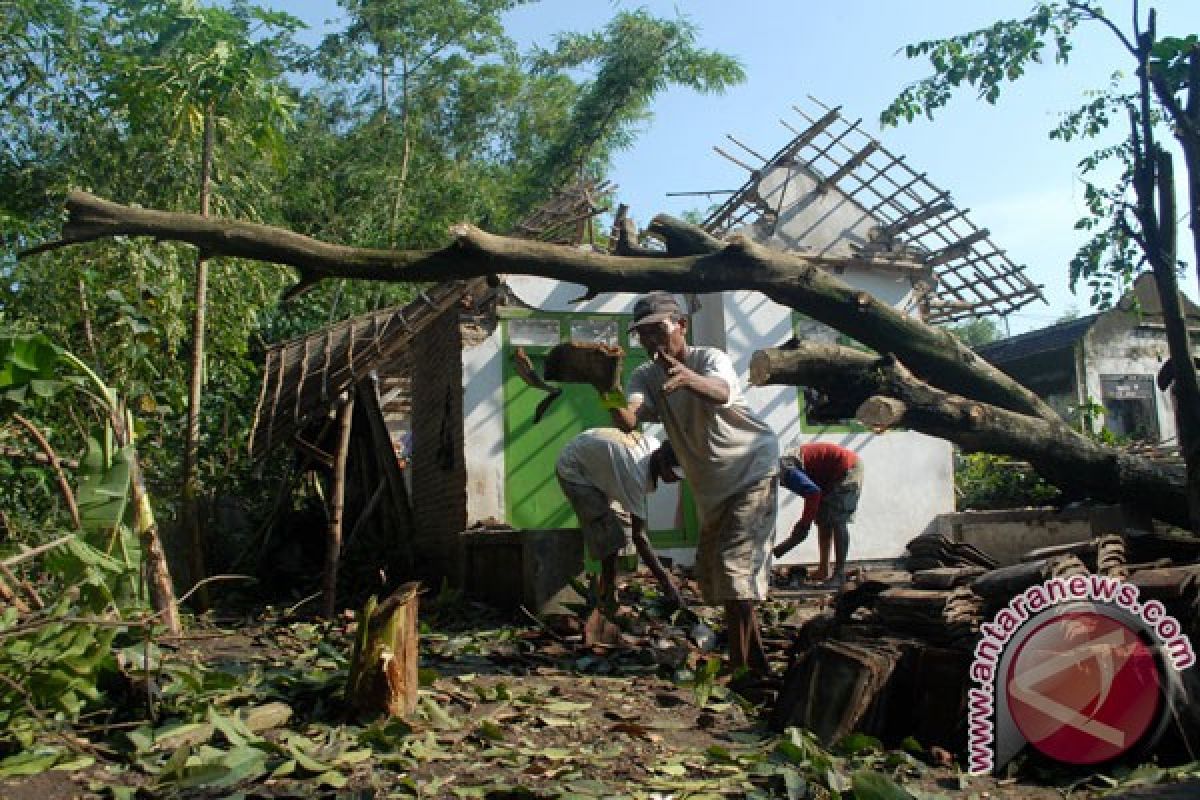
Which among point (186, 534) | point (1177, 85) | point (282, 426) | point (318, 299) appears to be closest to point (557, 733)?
point (186, 534)

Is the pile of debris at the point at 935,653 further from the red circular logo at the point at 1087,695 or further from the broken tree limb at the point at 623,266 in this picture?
the broken tree limb at the point at 623,266

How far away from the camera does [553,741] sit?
11.7ft

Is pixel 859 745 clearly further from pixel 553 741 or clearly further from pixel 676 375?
pixel 676 375

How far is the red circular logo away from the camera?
3.36 meters

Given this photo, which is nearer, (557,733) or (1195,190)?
(557,733)

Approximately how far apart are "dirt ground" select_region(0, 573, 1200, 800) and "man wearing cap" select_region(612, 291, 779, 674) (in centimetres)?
41

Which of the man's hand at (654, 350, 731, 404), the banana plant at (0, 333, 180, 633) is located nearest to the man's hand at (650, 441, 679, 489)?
the man's hand at (654, 350, 731, 404)

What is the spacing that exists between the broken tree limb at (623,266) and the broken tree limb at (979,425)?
0.28 metres

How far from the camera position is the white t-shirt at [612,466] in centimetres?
623

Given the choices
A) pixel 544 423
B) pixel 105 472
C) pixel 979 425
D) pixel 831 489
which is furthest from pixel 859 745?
pixel 544 423

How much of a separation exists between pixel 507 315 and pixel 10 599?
232 inches

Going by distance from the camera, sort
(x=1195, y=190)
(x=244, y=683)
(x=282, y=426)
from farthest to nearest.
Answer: (x=282, y=426) → (x=1195, y=190) → (x=244, y=683)

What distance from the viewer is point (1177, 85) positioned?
18.5 ft

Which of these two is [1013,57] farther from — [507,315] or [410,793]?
[410,793]
